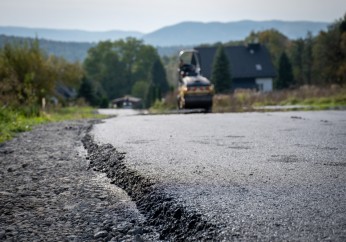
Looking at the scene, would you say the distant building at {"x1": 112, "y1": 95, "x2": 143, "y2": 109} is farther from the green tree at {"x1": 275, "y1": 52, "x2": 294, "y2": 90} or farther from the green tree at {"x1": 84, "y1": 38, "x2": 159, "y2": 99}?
the green tree at {"x1": 275, "y1": 52, "x2": 294, "y2": 90}

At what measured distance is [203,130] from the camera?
430 inches

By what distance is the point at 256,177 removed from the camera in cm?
520

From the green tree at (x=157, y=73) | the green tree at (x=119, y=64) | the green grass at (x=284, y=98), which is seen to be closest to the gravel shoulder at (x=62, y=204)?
the green grass at (x=284, y=98)

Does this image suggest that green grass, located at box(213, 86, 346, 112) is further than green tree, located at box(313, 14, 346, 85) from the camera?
No

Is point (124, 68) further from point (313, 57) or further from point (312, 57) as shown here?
point (313, 57)

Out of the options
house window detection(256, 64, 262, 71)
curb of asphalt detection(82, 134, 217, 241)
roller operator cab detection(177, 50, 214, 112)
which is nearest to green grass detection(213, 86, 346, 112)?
roller operator cab detection(177, 50, 214, 112)

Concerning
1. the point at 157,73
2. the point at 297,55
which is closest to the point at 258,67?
the point at 297,55

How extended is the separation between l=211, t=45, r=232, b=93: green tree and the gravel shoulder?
143ft

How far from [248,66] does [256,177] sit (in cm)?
5690

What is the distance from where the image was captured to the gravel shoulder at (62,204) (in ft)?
13.0

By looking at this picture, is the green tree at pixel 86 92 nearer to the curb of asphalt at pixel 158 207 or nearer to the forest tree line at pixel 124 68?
the forest tree line at pixel 124 68

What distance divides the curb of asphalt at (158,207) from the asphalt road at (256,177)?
85 mm

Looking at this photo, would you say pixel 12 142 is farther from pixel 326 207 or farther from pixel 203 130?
pixel 326 207

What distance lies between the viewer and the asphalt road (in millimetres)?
3492
